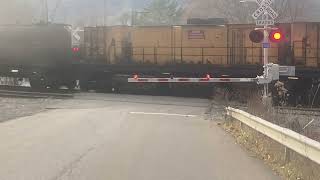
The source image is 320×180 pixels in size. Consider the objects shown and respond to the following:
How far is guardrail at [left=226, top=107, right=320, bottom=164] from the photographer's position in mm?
7213

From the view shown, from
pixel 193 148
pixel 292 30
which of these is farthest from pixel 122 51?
pixel 193 148

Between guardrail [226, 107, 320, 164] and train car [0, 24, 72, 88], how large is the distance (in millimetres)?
20560

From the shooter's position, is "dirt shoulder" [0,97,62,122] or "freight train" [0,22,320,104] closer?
"dirt shoulder" [0,97,62,122]

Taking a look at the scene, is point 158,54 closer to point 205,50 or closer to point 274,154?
point 205,50

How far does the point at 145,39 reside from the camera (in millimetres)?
30234

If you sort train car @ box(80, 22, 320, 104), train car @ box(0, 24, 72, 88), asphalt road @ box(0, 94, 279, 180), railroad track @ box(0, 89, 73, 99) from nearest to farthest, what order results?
asphalt road @ box(0, 94, 279, 180) → railroad track @ box(0, 89, 73, 99) → train car @ box(80, 22, 320, 104) → train car @ box(0, 24, 72, 88)

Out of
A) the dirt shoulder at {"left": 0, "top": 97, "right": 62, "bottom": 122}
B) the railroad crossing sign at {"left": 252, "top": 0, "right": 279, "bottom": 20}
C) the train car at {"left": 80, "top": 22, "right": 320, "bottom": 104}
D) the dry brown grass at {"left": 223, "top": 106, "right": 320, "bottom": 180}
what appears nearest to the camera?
the dry brown grass at {"left": 223, "top": 106, "right": 320, "bottom": 180}

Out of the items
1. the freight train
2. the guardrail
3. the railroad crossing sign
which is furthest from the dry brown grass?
the freight train

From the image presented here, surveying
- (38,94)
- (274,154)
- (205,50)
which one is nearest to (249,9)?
(205,50)

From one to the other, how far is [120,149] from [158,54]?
63.8 ft

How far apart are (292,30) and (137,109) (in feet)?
33.0

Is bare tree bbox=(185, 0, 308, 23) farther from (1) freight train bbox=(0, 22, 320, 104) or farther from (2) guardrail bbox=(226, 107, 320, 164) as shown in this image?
(2) guardrail bbox=(226, 107, 320, 164)

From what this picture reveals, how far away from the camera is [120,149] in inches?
425

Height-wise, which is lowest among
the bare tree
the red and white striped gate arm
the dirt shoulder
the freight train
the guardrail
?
the dirt shoulder
